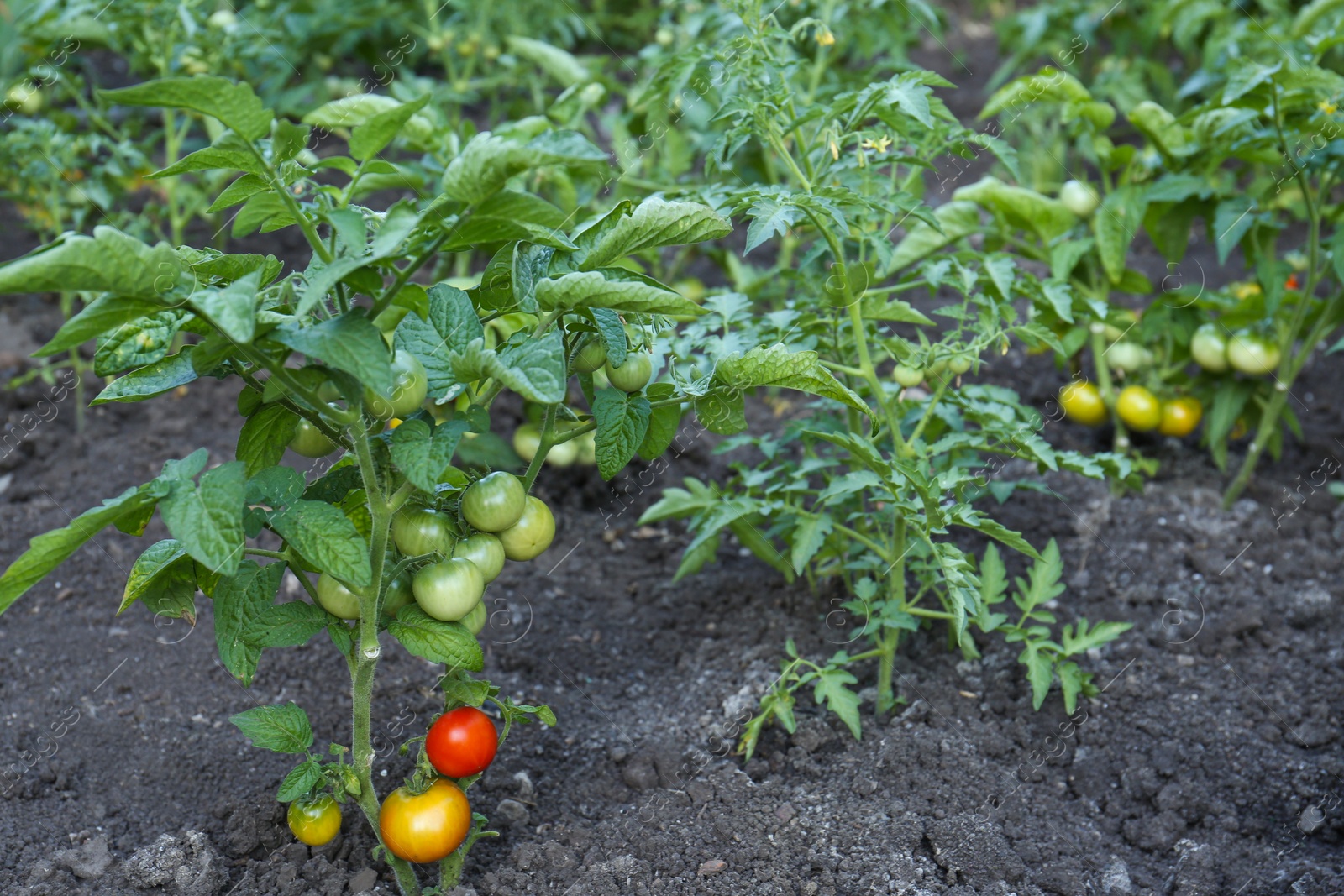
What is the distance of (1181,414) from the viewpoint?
2.80m

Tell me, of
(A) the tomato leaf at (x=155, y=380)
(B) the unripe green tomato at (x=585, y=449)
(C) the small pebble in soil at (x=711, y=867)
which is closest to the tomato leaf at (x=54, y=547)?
(A) the tomato leaf at (x=155, y=380)

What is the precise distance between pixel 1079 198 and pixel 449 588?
6.51 feet

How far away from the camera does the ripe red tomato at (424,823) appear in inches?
60.1

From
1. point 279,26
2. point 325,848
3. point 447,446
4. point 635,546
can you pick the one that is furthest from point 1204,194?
point 279,26

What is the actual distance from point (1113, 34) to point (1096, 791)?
11.4 ft

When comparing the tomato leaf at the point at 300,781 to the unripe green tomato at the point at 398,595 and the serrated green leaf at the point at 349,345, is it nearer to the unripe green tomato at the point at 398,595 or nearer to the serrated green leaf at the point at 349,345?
the unripe green tomato at the point at 398,595

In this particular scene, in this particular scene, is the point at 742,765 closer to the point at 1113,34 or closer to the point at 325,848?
the point at 325,848

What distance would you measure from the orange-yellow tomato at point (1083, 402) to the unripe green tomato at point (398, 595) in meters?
1.92

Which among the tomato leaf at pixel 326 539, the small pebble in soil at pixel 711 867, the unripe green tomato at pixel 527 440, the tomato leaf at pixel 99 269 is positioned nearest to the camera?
the tomato leaf at pixel 99 269

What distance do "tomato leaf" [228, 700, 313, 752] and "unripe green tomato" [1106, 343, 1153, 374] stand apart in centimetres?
218

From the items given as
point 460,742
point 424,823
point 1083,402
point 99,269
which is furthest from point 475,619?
point 1083,402

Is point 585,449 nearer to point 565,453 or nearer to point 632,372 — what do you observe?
point 565,453

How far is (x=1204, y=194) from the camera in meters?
2.57

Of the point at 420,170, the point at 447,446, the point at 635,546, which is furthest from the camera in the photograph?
the point at 420,170
